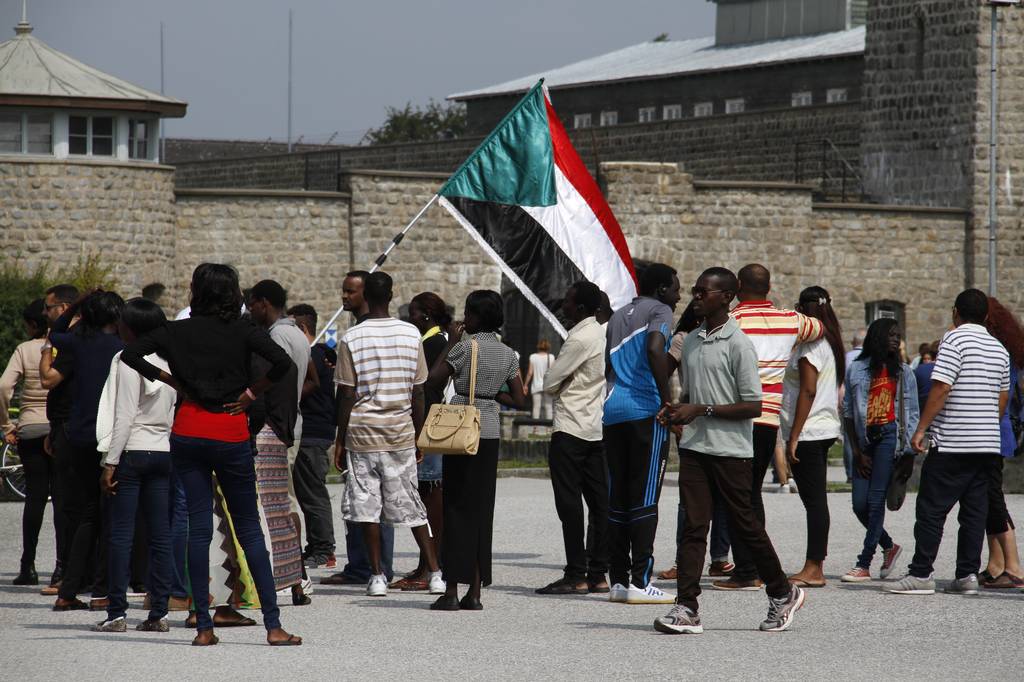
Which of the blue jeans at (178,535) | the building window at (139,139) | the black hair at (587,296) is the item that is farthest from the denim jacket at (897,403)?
the building window at (139,139)

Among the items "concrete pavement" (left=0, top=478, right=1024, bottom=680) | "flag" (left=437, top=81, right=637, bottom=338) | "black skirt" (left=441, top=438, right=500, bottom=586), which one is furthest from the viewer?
"flag" (left=437, top=81, right=637, bottom=338)

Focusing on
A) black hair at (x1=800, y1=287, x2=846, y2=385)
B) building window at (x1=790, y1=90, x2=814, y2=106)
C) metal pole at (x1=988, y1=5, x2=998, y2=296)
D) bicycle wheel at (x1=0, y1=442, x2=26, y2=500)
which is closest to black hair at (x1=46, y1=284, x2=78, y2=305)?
black hair at (x1=800, y1=287, x2=846, y2=385)

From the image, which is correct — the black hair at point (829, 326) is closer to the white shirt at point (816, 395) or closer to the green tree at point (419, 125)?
the white shirt at point (816, 395)

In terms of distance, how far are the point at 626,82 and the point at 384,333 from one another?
4405 cm

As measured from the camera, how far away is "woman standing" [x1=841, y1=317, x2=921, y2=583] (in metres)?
11.8

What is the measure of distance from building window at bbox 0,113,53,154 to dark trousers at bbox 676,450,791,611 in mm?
22375

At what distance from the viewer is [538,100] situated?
14.2 metres

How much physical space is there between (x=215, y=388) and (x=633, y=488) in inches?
120

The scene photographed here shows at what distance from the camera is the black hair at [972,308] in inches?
435

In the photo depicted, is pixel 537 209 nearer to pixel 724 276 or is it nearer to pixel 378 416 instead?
pixel 378 416

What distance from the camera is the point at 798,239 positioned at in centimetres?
3534

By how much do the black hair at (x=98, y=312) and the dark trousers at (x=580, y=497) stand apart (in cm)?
A: 275

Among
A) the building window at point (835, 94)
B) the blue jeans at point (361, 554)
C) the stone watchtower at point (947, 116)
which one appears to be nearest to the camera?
the blue jeans at point (361, 554)

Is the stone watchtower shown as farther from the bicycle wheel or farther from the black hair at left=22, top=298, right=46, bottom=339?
the black hair at left=22, top=298, right=46, bottom=339
